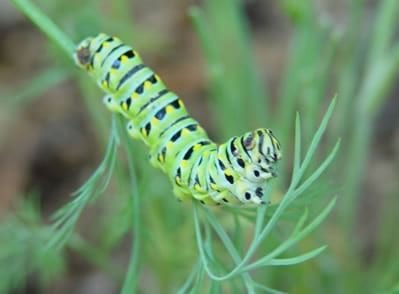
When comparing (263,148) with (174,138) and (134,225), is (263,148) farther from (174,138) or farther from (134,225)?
(134,225)

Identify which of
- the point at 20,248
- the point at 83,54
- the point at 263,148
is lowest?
the point at 263,148

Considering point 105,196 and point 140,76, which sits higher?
point 105,196

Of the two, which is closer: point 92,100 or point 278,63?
point 92,100

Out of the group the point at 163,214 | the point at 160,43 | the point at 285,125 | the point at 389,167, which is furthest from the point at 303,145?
the point at 160,43

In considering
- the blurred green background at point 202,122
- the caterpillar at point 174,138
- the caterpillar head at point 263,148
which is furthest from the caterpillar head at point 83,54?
the caterpillar head at point 263,148

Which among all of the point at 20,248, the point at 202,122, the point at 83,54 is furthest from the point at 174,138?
the point at 202,122

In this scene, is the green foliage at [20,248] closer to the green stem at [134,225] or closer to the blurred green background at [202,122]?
the blurred green background at [202,122]

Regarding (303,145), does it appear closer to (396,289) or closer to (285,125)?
(285,125)

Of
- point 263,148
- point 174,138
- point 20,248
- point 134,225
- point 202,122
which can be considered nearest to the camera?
point 263,148
